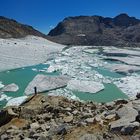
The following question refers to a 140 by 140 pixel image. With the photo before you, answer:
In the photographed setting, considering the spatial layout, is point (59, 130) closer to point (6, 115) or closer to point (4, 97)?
point (6, 115)

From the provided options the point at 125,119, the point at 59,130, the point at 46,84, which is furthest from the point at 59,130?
the point at 46,84

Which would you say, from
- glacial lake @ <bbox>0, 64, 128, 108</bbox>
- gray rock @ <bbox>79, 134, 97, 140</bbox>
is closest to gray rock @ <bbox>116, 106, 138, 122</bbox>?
gray rock @ <bbox>79, 134, 97, 140</bbox>

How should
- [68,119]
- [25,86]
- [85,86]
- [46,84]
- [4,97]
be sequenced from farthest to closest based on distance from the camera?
[25,86]
[46,84]
[85,86]
[4,97]
[68,119]

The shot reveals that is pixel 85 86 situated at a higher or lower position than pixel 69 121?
lower

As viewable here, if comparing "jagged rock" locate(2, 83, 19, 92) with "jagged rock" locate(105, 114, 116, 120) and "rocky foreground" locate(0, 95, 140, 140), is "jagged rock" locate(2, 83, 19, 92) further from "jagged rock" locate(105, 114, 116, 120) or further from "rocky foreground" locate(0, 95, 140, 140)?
"jagged rock" locate(105, 114, 116, 120)

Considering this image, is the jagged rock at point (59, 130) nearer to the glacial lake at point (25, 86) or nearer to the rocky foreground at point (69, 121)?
the rocky foreground at point (69, 121)

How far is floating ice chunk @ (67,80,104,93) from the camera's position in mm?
21078

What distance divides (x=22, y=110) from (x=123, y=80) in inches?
620

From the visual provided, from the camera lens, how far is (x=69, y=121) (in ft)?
27.2

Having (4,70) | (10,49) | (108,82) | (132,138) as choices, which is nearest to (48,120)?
(132,138)

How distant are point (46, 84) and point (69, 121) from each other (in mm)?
14026

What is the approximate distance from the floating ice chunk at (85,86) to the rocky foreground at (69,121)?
10635 millimetres

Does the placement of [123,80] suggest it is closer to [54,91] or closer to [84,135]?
[54,91]

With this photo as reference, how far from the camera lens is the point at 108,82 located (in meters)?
24.1
